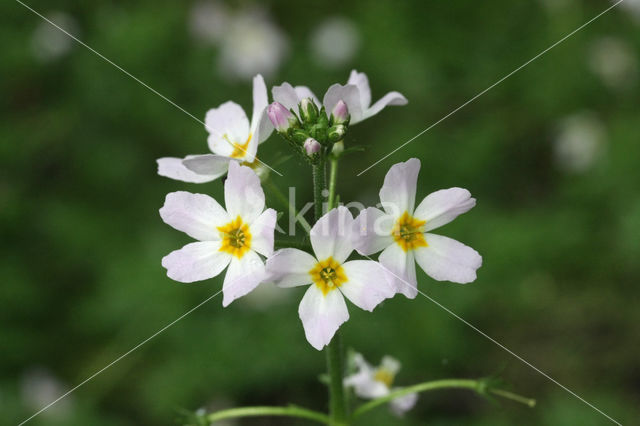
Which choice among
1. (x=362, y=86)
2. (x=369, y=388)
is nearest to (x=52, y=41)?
(x=362, y=86)

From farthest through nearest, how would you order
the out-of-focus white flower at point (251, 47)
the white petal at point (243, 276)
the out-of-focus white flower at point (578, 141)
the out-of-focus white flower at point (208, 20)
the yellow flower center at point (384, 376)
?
the out-of-focus white flower at point (208, 20) → the out-of-focus white flower at point (251, 47) → the out-of-focus white flower at point (578, 141) → the yellow flower center at point (384, 376) → the white petal at point (243, 276)

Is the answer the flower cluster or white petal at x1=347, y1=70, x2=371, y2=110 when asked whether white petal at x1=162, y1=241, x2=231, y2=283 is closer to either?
the flower cluster

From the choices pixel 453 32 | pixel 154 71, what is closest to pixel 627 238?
pixel 453 32

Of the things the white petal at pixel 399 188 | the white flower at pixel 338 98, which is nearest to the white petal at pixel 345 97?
the white flower at pixel 338 98

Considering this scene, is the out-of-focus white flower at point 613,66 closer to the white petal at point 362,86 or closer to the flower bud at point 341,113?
the white petal at point 362,86

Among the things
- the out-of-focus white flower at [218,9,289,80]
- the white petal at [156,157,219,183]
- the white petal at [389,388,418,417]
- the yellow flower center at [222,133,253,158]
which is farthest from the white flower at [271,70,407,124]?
the out-of-focus white flower at [218,9,289,80]

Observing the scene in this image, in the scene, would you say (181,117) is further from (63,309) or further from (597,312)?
(597,312)

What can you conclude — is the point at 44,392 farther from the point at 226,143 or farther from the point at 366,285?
the point at 366,285
